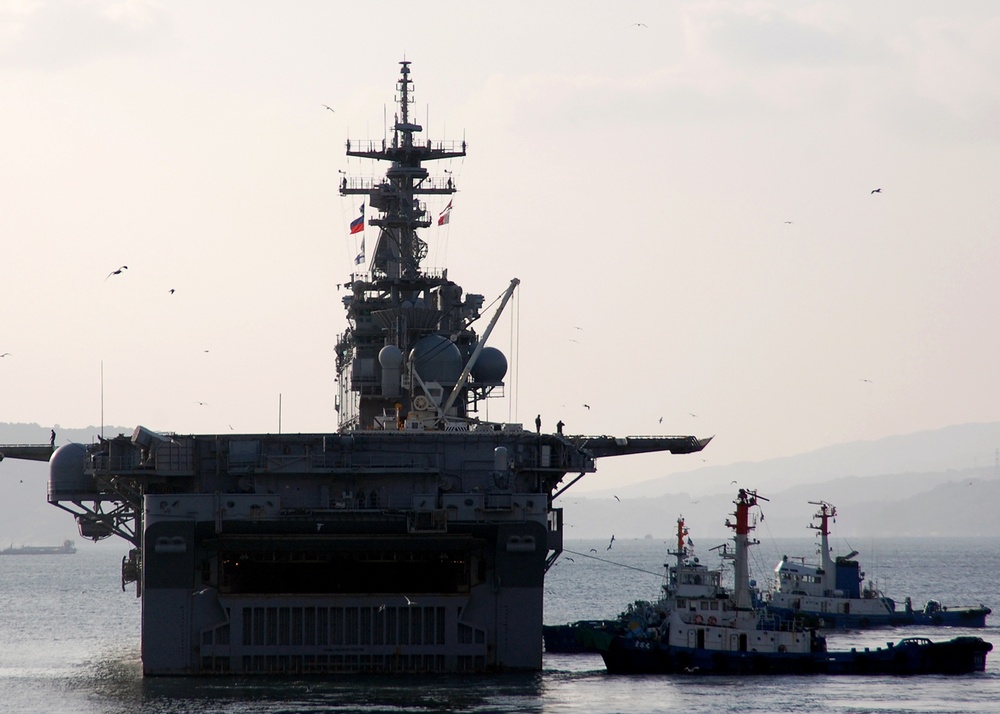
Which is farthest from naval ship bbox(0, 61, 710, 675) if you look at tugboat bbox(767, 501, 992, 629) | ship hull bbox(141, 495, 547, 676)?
tugboat bbox(767, 501, 992, 629)

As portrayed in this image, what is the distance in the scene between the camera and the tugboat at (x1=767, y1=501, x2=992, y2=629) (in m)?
81.4

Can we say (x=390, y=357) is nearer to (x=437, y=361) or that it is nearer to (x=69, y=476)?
(x=437, y=361)

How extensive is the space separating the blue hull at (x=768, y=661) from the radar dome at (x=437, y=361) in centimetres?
1018

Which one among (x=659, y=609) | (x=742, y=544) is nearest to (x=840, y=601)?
(x=659, y=609)

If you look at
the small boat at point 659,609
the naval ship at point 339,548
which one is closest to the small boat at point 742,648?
the small boat at point 659,609

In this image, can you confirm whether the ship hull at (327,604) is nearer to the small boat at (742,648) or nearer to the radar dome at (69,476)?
the radar dome at (69,476)

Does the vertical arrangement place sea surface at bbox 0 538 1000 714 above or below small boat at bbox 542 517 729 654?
below

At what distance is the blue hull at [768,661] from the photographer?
5122 cm

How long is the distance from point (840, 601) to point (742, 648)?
32.5 m

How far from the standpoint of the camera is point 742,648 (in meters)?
52.0

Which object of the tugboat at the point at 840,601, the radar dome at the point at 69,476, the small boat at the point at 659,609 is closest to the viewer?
the radar dome at the point at 69,476

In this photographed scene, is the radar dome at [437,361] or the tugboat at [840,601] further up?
the radar dome at [437,361]

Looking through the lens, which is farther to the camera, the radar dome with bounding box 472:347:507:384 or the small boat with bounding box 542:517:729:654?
the radar dome with bounding box 472:347:507:384

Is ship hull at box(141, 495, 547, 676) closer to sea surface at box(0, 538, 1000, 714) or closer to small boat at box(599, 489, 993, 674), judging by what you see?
sea surface at box(0, 538, 1000, 714)
